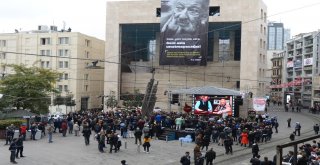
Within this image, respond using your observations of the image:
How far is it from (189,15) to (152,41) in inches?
340

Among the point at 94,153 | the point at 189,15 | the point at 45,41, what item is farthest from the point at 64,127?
the point at 45,41

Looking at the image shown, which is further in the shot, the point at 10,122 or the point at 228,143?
the point at 10,122

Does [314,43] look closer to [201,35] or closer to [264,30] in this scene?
[264,30]

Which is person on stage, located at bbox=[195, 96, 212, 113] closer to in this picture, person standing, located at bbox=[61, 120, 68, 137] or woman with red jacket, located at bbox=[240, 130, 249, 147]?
woman with red jacket, located at bbox=[240, 130, 249, 147]

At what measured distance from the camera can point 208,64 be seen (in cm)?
5575

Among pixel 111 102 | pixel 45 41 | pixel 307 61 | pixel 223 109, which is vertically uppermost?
pixel 45 41

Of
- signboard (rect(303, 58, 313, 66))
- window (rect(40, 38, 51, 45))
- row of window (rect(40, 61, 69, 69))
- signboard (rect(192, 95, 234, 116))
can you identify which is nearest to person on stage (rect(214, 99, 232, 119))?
signboard (rect(192, 95, 234, 116))

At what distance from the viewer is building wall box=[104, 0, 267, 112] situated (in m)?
51.7

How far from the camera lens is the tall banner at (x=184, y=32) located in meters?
50.2

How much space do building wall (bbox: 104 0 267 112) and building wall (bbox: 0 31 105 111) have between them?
7.81 m

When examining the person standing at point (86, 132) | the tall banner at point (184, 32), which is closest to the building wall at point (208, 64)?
the tall banner at point (184, 32)

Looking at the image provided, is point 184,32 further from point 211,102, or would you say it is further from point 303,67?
point 303,67

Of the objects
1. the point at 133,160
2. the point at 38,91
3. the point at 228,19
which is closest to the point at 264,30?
the point at 228,19

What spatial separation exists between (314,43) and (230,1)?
3860 cm
